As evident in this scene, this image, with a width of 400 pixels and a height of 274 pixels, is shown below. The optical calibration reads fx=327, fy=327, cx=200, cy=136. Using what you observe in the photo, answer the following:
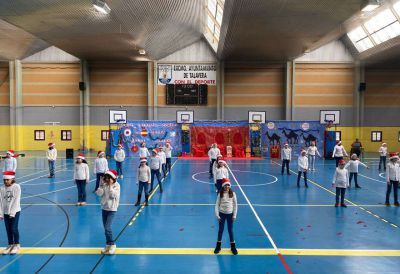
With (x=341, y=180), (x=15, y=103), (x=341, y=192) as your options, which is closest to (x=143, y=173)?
(x=341, y=180)

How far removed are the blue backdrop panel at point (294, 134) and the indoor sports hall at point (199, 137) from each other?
0.13m

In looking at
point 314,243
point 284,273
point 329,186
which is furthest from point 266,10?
point 284,273

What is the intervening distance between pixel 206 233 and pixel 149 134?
24.4 m

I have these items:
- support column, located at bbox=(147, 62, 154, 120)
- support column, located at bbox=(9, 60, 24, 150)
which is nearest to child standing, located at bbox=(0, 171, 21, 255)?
support column, located at bbox=(147, 62, 154, 120)

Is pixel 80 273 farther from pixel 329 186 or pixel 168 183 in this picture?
pixel 329 186

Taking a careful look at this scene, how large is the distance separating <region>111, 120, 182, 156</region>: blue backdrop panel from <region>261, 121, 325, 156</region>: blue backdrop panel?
352 inches

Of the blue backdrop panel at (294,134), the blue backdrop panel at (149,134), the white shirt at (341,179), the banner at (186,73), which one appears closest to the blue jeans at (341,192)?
the white shirt at (341,179)

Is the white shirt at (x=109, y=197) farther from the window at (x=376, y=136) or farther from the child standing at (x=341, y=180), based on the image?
the window at (x=376, y=136)

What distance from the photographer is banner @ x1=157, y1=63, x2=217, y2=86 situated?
37156 millimetres

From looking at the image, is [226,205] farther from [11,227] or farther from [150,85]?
[150,85]

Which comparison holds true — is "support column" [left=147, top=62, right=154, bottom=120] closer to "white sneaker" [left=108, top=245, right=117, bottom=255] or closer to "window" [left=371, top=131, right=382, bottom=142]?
"window" [left=371, top=131, right=382, bottom=142]

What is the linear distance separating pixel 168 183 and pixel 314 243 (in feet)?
33.6

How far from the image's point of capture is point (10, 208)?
8.10 meters

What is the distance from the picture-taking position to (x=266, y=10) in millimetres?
19609
